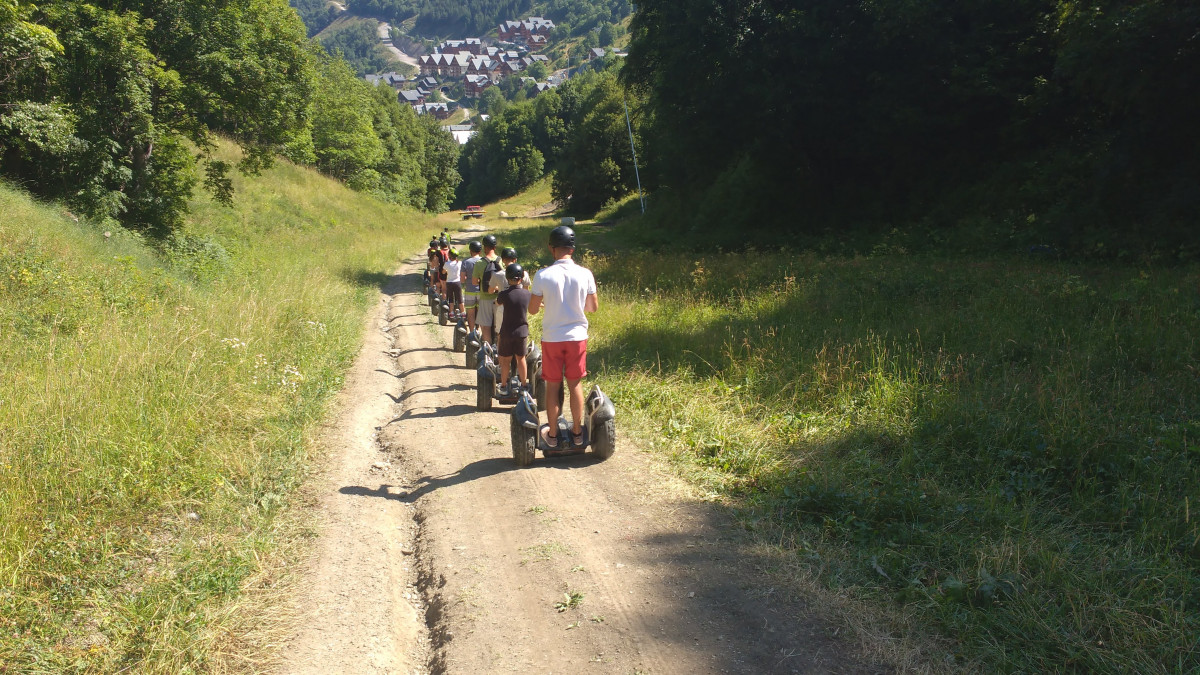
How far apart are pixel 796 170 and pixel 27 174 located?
20.0m

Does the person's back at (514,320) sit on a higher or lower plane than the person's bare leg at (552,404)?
higher

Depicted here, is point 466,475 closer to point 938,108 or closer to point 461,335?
point 461,335

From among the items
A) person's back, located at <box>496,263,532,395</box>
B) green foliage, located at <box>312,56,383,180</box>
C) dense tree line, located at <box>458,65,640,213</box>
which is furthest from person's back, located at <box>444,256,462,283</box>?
dense tree line, located at <box>458,65,640,213</box>

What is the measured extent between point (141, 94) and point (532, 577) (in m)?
14.3

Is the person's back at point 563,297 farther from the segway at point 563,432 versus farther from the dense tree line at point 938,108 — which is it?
the dense tree line at point 938,108

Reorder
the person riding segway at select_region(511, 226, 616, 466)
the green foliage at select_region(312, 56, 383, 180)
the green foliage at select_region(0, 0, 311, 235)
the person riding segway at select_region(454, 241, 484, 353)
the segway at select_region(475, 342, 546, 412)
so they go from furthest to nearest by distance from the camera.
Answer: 1. the green foliage at select_region(312, 56, 383, 180)
2. the green foliage at select_region(0, 0, 311, 235)
3. the person riding segway at select_region(454, 241, 484, 353)
4. the segway at select_region(475, 342, 546, 412)
5. the person riding segway at select_region(511, 226, 616, 466)

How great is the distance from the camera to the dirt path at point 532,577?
3.57 m

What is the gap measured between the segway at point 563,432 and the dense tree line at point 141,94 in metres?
10.6

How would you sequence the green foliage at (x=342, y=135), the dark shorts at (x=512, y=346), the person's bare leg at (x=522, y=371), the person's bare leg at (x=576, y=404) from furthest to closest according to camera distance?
the green foliage at (x=342, y=135) < the person's bare leg at (x=522, y=371) < the dark shorts at (x=512, y=346) < the person's bare leg at (x=576, y=404)

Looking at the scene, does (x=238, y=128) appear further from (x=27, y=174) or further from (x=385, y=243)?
(x=385, y=243)

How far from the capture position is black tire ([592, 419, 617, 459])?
6074mm

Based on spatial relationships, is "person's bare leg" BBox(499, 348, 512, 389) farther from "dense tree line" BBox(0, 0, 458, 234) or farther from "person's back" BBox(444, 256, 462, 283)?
"dense tree line" BBox(0, 0, 458, 234)

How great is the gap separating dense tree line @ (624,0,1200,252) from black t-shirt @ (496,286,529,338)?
37.1 ft

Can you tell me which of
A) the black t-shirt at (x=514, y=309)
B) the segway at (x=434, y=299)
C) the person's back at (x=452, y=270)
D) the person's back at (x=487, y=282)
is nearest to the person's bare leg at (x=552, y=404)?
the black t-shirt at (x=514, y=309)
